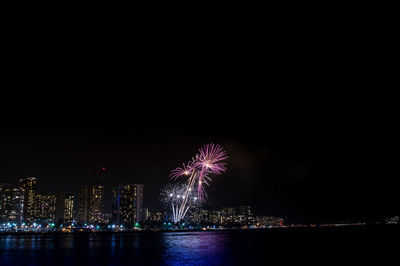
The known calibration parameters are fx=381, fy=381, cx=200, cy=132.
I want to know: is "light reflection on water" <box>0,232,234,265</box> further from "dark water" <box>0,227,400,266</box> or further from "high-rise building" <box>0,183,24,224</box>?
"high-rise building" <box>0,183,24,224</box>

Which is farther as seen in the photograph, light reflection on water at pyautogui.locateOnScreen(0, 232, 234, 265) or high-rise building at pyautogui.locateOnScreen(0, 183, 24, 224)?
high-rise building at pyautogui.locateOnScreen(0, 183, 24, 224)

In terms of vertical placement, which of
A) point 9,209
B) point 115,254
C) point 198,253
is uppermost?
point 9,209

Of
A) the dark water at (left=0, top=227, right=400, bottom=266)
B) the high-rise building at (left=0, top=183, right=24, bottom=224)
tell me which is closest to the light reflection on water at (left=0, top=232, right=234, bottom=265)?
the dark water at (left=0, top=227, right=400, bottom=266)

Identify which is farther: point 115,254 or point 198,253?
point 198,253

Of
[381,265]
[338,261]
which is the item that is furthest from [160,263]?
[381,265]

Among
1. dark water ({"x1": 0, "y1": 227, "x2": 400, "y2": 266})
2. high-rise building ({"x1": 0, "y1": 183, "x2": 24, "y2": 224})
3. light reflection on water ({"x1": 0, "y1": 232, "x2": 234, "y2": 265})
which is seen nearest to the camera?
light reflection on water ({"x1": 0, "y1": 232, "x2": 234, "y2": 265})

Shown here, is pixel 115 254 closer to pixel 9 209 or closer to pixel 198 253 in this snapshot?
pixel 198 253

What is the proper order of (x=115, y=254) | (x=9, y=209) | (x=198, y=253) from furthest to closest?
(x=9, y=209) < (x=198, y=253) < (x=115, y=254)

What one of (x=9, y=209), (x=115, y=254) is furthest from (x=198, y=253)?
(x=9, y=209)

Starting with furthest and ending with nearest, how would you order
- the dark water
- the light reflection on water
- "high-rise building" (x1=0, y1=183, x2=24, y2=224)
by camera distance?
"high-rise building" (x1=0, y1=183, x2=24, y2=224), the dark water, the light reflection on water

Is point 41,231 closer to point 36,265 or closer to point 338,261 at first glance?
point 36,265

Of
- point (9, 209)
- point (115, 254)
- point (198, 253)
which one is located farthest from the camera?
point (9, 209)
